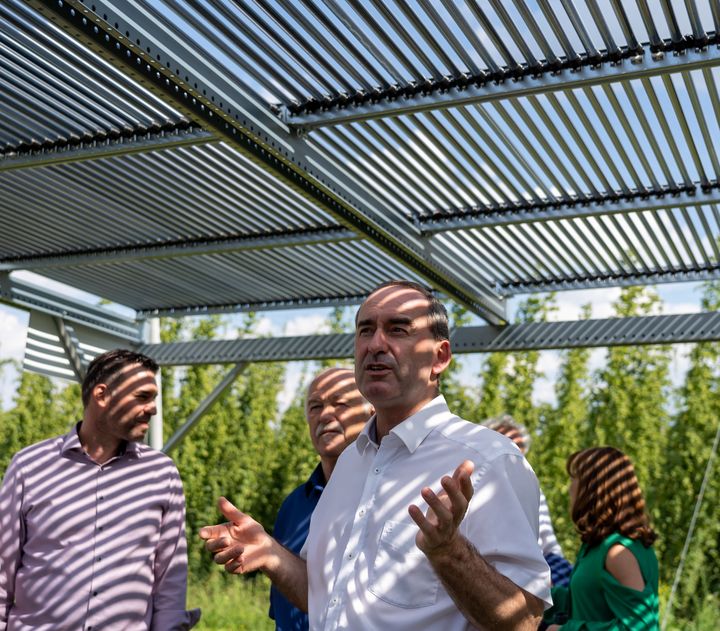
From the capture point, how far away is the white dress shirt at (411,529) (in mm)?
2172

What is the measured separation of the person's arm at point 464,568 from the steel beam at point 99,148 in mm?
2763

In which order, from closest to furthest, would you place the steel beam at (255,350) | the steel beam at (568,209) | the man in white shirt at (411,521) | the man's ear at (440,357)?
the man in white shirt at (411,521)
the man's ear at (440,357)
the steel beam at (568,209)
the steel beam at (255,350)

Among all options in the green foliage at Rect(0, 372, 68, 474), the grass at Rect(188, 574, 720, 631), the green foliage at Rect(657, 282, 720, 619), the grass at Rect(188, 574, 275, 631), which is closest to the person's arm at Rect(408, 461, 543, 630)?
the grass at Rect(188, 574, 720, 631)

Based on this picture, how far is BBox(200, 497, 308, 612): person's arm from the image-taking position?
8.07ft

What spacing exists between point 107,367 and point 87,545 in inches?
28.6

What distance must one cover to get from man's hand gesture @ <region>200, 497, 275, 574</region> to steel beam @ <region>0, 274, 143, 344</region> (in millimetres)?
4812

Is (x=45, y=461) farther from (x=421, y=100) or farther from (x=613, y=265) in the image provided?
(x=613, y=265)

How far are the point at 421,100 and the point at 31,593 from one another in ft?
8.30

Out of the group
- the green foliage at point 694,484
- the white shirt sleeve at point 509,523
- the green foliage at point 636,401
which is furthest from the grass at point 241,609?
the white shirt sleeve at point 509,523

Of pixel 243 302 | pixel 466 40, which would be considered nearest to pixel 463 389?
pixel 243 302

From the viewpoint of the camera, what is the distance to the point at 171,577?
4078mm

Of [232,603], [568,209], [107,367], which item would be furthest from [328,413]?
[232,603]

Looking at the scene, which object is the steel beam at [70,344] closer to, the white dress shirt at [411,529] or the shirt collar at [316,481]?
the shirt collar at [316,481]

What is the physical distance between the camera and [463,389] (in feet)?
45.1
